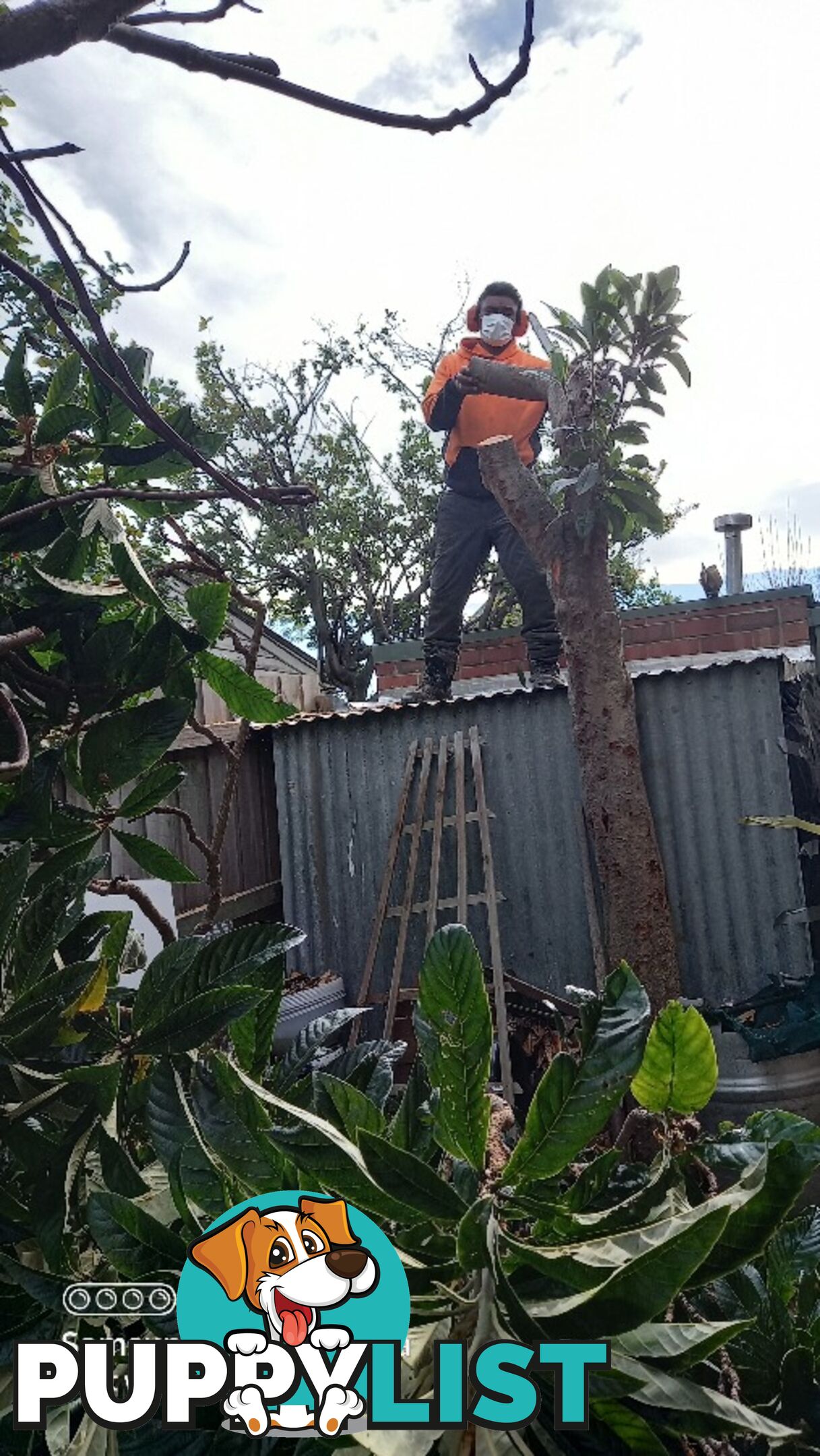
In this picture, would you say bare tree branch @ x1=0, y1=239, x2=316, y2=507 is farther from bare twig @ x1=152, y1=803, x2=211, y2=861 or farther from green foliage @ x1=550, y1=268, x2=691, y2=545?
green foliage @ x1=550, y1=268, x2=691, y2=545

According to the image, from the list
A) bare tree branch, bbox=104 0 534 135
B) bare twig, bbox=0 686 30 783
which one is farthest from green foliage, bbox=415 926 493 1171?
bare tree branch, bbox=104 0 534 135

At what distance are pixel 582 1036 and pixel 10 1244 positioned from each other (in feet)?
1.45

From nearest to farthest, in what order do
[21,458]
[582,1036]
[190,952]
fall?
[582,1036] → [190,952] → [21,458]

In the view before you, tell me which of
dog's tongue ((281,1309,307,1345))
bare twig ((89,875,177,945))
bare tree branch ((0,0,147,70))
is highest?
bare tree branch ((0,0,147,70))

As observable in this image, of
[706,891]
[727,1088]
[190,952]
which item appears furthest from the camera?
[706,891]

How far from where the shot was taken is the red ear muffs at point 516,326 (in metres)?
5.69

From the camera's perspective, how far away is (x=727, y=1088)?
11.8ft

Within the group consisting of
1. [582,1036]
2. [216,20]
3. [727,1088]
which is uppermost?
[216,20]

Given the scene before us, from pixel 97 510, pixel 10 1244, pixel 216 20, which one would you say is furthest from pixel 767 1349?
pixel 216 20

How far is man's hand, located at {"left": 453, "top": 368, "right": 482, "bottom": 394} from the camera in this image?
14.4 feet

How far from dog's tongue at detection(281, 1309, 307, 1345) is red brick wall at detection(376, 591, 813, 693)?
6.59 m

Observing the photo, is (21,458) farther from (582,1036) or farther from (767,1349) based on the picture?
(767,1349)

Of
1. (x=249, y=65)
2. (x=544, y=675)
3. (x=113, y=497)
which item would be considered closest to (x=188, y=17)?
(x=249, y=65)

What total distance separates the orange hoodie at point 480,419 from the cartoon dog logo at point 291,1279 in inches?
208
